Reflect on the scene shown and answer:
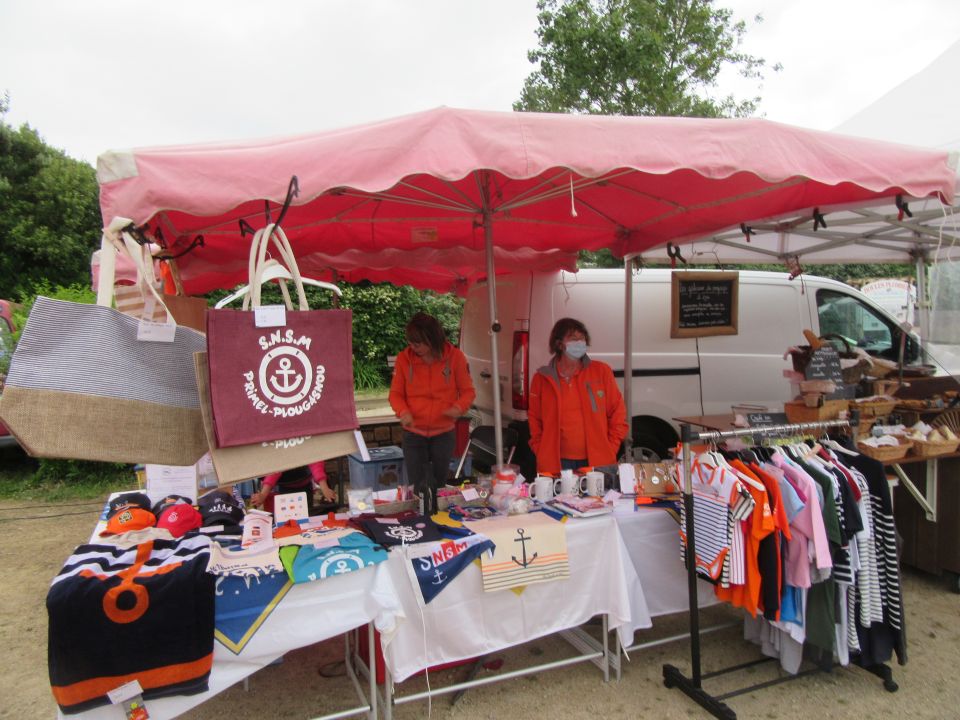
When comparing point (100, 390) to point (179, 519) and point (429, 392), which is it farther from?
point (429, 392)

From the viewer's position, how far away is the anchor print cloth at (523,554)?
8.57 feet

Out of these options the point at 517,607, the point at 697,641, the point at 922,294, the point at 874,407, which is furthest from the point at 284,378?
the point at 922,294

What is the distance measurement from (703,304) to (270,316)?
4.28 meters

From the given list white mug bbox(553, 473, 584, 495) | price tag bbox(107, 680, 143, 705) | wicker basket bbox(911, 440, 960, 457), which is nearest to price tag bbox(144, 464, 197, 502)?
price tag bbox(107, 680, 143, 705)

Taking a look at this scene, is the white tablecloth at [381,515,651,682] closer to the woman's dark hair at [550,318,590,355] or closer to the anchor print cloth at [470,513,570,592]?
the anchor print cloth at [470,513,570,592]

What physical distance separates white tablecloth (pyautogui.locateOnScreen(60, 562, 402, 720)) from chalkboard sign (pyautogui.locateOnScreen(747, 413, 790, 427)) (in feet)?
7.66

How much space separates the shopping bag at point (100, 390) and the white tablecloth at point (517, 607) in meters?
1.05

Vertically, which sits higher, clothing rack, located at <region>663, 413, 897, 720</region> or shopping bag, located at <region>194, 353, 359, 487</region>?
shopping bag, located at <region>194, 353, 359, 487</region>

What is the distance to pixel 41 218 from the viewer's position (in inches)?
488

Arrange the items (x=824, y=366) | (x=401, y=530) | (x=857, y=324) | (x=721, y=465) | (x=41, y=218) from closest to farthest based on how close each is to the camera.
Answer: (x=401, y=530), (x=721, y=465), (x=824, y=366), (x=857, y=324), (x=41, y=218)

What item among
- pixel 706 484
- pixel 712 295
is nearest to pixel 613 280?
pixel 712 295

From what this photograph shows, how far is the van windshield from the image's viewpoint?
19.2 feet

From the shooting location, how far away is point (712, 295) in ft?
17.4

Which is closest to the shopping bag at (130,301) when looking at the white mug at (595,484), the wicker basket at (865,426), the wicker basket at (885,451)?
the white mug at (595,484)
